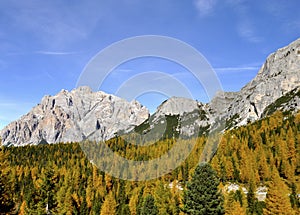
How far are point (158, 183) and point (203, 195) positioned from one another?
45323 mm

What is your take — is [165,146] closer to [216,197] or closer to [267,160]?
[267,160]

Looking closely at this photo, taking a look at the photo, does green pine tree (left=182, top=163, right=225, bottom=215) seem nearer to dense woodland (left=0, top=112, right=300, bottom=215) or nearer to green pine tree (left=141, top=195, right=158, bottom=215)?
dense woodland (left=0, top=112, right=300, bottom=215)

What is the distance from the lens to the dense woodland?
4372 centimetres

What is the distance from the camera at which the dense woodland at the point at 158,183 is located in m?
43.7

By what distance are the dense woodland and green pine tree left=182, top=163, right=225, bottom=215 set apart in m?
0.53

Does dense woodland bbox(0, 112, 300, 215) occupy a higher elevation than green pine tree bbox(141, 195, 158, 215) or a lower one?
higher

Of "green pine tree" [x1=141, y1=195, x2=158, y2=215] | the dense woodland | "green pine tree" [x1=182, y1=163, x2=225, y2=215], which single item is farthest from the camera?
"green pine tree" [x1=141, y1=195, x2=158, y2=215]

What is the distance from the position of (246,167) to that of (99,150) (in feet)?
389

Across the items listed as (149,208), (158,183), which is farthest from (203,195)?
(158,183)

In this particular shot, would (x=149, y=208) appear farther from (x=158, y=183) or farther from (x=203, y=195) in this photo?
(x=158, y=183)

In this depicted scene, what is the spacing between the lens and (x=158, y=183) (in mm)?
80688

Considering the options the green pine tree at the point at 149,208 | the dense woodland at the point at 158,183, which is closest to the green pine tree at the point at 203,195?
the dense woodland at the point at 158,183

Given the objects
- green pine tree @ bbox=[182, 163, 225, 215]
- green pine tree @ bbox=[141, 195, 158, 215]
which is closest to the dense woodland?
green pine tree @ bbox=[141, 195, 158, 215]

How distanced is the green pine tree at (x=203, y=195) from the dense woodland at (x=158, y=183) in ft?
1.75
